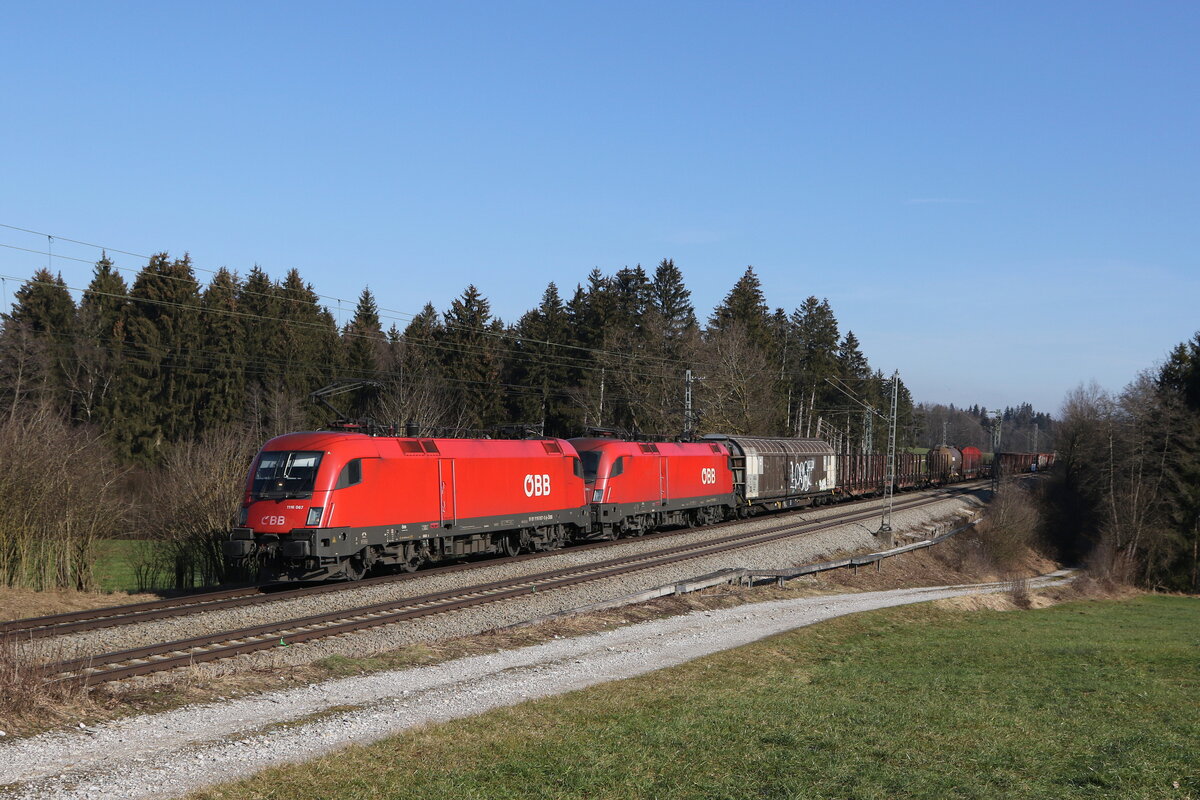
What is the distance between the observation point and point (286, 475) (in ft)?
71.9

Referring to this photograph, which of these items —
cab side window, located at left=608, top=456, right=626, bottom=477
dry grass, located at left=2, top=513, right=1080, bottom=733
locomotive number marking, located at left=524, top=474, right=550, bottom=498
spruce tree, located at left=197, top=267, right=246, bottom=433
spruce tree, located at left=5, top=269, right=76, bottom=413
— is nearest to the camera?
dry grass, located at left=2, top=513, right=1080, bottom=733

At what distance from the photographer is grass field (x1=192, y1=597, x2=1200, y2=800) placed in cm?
870

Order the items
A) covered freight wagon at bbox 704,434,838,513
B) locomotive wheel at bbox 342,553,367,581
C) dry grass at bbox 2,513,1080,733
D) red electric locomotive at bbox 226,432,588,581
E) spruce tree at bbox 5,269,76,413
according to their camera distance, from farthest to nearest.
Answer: spruce tree at bbox 5,269,76,413
covered freight wagon at bbox 704,434,838,513
locomotive wheel at bbox 342,553,367,581
red electric locomotive at bbox 226,432,588,581
dry grass at bbox 2,513,1080,733

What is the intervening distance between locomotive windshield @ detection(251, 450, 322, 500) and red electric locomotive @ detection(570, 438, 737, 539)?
1279cm

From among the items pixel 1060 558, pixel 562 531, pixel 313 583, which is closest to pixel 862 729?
pixel 313 583

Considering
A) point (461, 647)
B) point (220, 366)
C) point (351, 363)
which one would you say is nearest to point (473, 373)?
point (351, 363)

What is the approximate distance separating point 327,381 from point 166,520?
44363 mm

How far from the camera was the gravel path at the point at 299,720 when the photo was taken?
344 inches

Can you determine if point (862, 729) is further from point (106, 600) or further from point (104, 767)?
point (106, 600)

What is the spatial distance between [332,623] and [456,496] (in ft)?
27.0

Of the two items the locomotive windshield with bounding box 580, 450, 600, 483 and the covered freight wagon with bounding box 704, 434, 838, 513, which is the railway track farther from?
the covered freight wagon with bounding box 704, 434, 838, 513

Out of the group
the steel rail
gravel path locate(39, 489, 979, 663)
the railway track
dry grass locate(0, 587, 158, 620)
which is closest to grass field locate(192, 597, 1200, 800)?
the railway track

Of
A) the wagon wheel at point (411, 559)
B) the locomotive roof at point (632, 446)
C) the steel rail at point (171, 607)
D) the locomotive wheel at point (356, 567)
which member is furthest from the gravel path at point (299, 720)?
the locomotive roof at point (632, 446)

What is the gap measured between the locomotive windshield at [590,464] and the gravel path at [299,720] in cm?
1505
